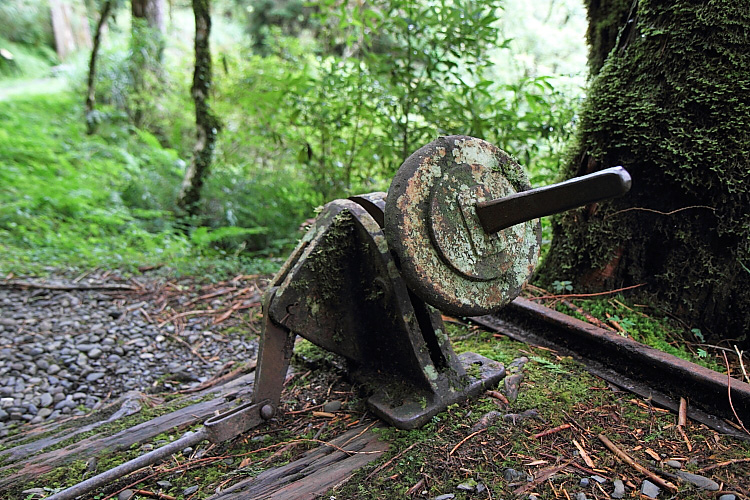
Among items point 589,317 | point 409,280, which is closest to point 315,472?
point 409,280

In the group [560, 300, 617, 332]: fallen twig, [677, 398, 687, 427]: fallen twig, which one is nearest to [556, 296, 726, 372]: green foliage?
[560, 300, 617, 332]: fallen twig

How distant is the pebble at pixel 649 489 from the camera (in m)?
1.48

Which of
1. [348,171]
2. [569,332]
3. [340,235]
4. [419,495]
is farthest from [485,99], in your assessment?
[419,495]

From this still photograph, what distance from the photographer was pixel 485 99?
407 cm

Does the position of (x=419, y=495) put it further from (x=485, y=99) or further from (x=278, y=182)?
(x=278, y=182)

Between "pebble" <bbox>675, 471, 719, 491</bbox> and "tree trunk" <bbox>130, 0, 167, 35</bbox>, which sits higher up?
"tree trunk" <bbox>130, 0, 167, 35</bbox>

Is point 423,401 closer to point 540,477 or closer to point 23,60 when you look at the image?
point 540,477

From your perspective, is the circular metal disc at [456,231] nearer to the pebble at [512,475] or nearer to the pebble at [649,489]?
the pebble at [512,475]

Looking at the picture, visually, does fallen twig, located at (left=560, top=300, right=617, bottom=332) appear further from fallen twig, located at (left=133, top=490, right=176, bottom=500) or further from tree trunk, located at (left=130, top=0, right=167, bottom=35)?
tree trunk, located at (left=130, top=0, right=167, bottom=35)

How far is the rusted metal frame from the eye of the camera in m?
1.86

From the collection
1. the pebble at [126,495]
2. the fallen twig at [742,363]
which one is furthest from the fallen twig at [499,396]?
the pebble at [126,495]

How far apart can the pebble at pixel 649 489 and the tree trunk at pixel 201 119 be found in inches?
230

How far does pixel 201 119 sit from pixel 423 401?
530 centimetres

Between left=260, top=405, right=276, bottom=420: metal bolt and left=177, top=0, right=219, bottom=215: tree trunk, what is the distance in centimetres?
481
